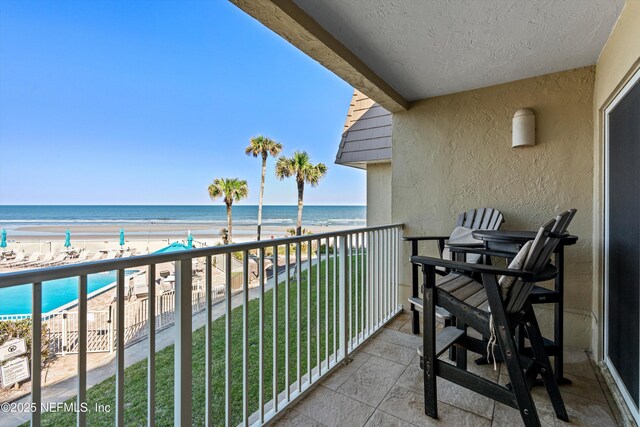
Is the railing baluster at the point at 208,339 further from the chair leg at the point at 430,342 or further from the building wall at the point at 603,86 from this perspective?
the building wall at the point at 603,86

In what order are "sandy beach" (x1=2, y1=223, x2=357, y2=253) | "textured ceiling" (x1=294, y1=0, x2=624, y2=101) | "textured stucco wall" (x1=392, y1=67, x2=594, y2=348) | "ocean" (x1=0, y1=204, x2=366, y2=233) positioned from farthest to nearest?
"ocean" (x1=0, y1=204, x2=366, y2=233) → "sandy beach" (x1=2, y1=223, x2=357, y2=253) → "textured stucco wall" (x1=392, y1=67, x2=594, y2=348) → "textured ceiling" (x1=294, y1=0, x2=624, y2=101)

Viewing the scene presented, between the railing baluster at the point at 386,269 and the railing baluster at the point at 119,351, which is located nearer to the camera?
the railing baluster at the point at 119,351

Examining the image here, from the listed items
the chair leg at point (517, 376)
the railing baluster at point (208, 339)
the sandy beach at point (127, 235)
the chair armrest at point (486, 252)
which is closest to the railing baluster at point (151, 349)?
the railing baluster at point (208, 339)

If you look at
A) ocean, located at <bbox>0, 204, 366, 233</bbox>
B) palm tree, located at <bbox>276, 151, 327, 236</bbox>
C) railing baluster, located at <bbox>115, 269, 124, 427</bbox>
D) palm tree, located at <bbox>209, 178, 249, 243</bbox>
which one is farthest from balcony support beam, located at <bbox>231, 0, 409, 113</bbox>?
ocean, located at <bbox>0, 204, 366, 233</bbox>

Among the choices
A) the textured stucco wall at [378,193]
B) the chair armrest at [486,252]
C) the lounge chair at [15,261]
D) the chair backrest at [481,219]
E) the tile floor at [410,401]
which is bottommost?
the lounge chair at [15,261]

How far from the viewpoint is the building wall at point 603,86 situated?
163 cm

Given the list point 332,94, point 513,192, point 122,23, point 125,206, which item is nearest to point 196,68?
point 122,23

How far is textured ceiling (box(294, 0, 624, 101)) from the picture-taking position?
1.77 meters

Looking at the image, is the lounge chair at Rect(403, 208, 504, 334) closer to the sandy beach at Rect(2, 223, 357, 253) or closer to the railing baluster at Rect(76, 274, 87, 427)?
the railing baluster at Rect(76, 274, 87, 427)

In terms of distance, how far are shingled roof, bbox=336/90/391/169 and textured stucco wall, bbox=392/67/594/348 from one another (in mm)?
1588

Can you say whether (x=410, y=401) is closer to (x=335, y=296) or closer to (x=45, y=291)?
(x=335, y=296)

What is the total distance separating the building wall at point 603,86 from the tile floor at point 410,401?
0.58 metres

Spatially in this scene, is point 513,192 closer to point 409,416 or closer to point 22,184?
point 409,416

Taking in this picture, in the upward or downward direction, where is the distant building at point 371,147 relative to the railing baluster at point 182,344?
upward
